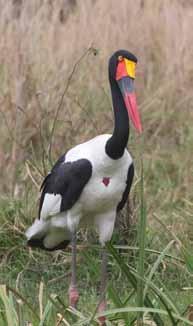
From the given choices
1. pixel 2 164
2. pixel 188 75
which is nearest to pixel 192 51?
pixel 188 75

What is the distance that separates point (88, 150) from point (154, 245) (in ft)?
4.06

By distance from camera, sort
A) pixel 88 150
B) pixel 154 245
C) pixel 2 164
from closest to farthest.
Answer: pixel 88 150 → pixel 154 245 → pixel 2 164

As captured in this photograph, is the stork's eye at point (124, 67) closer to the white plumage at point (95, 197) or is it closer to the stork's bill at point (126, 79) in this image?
the stork's bill at point (126, 79)

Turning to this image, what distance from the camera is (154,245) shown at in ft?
20.9

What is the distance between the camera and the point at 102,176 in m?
5.25

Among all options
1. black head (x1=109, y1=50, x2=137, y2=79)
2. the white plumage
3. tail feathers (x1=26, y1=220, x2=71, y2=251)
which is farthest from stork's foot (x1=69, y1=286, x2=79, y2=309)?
black head (x1=109, y1=50, x2=137, y2=79)

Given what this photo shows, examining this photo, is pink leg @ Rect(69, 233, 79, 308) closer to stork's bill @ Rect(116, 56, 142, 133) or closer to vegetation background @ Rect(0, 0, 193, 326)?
vegetation background @ Rect(0, 0, 193, 326)

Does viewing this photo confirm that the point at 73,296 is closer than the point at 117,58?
No

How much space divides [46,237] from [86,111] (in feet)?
4.56

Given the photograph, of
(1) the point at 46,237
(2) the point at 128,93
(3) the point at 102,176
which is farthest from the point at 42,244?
→ (2) the point at 128,93

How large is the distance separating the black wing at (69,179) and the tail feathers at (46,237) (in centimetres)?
34

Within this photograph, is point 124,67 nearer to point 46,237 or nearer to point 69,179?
point 69,179

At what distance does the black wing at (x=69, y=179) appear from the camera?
5254mm

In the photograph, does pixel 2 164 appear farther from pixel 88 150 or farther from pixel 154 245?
pixel 88 150
